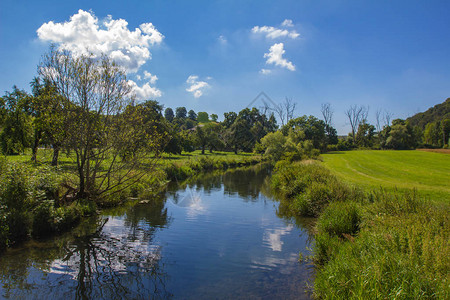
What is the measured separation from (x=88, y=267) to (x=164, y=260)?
2317 millimetres

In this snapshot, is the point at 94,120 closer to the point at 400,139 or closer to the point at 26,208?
the point at 26,208

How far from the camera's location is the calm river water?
6.66 meters

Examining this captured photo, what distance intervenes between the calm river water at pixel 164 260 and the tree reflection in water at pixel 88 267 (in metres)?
0.02

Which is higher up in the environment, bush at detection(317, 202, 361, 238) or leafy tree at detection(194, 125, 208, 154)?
leafy tree at detection(194, 125, 208, 154)

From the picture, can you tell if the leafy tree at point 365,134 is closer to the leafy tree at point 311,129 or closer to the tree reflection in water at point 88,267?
the leafy tree at point 311,129

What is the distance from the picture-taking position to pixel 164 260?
8.50 metres

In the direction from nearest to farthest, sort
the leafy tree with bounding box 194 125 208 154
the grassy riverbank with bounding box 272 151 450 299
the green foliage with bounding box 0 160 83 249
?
the grassy riverbank with bounding box 272 151 450 299 < the green foliage with bounding box 0 160 83 249 < the leafy tree with bounding box 194 125 208 154

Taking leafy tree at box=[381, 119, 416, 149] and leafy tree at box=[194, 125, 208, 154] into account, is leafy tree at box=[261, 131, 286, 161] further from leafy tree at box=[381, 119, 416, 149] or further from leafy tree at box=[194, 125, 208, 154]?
leafy tree at box=[381, 119, 416, 149]

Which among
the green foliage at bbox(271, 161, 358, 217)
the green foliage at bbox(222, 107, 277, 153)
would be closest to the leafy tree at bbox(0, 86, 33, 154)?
the green foliage at bbox(271, 161, 358, 217)

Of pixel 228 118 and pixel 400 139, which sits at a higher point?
pixel 228 118

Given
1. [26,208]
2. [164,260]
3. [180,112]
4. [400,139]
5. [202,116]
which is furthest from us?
[202,116]

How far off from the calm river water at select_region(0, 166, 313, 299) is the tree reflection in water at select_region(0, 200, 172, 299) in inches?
0.9

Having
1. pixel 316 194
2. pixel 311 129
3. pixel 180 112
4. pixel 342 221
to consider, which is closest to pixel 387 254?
pixel 342 221

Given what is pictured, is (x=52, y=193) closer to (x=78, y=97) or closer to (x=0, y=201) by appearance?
(x=0, y=201)
